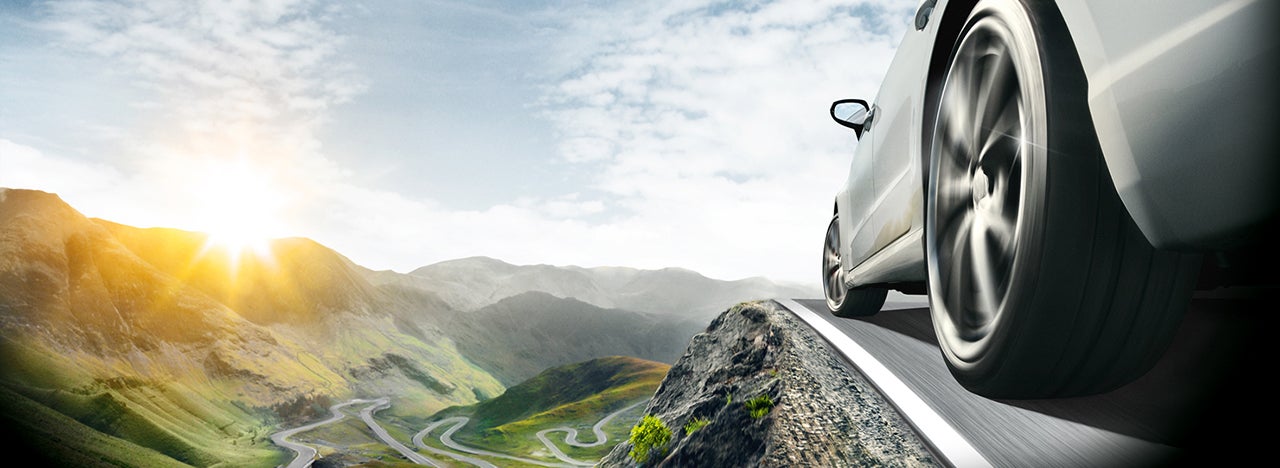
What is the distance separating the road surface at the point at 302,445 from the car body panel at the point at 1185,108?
124 meters

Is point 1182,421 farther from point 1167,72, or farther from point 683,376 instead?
point 683,376

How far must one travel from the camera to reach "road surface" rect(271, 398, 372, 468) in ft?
370

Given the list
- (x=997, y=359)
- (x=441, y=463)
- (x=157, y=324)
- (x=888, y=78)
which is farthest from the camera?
(x=157, y=324)

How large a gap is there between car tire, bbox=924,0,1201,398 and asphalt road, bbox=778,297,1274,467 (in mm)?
312

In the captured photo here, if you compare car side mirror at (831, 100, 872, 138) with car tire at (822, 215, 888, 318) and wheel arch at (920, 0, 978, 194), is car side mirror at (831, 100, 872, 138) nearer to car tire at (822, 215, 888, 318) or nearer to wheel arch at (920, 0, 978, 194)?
car tire at (822, 215, 888, 318)

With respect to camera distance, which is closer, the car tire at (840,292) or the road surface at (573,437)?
the car tire at (840,292)

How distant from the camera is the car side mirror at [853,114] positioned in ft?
20.2

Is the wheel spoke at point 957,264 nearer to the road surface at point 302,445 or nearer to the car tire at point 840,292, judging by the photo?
the car tire at point 840,292

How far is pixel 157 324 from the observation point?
17762 centimetres

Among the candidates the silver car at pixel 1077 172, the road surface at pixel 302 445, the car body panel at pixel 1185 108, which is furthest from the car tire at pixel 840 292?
the road surface at pixel 302 445

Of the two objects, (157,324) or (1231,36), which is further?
(157,324)

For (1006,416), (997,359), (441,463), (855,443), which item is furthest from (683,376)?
(441,463)

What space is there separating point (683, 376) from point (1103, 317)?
17.0ft

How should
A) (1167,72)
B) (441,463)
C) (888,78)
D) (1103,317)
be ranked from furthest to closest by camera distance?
(441,463)
(888,78)
(1103,317)
(1167,72)
